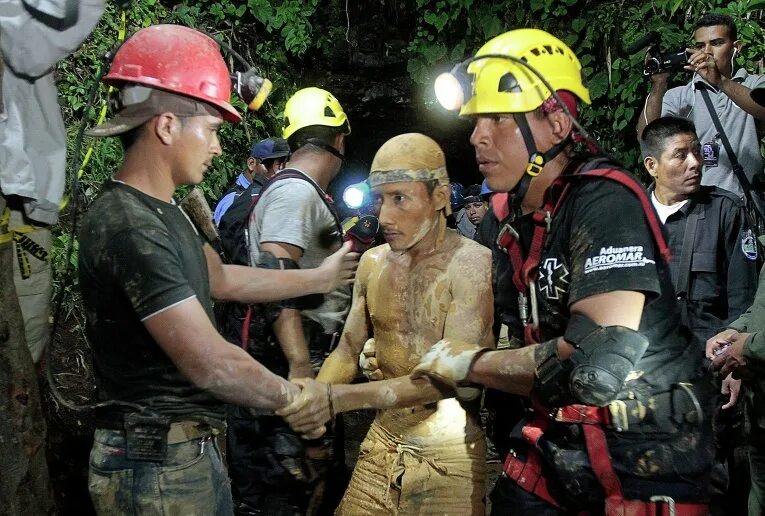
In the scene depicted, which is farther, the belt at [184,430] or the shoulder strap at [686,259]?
the shoulder strap at [686,259]

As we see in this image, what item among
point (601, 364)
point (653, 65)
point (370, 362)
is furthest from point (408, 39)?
point (601, 364)

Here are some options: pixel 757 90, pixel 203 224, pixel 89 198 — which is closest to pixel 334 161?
pixel 203 224

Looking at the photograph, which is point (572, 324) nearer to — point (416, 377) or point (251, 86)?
point (416, 377)

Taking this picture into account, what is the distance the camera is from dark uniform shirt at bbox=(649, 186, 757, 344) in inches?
200

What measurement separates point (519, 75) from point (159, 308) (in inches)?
62.9

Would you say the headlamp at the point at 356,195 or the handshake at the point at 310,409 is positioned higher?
the headlamp at the point at 356,195

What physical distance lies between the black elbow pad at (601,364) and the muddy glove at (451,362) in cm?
47

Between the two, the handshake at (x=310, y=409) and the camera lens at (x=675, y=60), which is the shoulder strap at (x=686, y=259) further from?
the handshake at (x=310, y=409)

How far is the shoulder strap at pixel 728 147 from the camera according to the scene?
568 cm

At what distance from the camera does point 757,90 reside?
5363 millimetres

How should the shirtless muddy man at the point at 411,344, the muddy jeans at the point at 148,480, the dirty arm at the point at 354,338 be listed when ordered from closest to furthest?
the muddy jeans at the point at 148,480 → the shirtless muddy man at the point at 411,344 → the dirty arm at the point at 354,338

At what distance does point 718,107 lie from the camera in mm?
5953

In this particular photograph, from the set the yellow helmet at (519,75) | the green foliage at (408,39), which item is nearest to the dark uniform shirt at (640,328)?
the yellow helmet at (519,75)

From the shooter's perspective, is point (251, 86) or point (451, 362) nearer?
point (451, 362)
